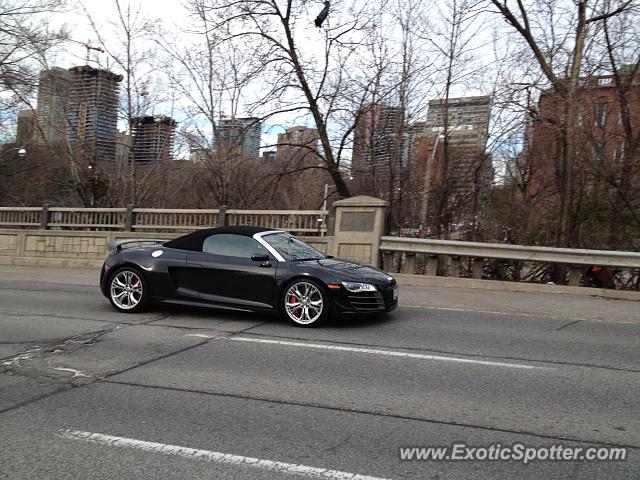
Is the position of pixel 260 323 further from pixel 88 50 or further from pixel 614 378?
pixel 88 50

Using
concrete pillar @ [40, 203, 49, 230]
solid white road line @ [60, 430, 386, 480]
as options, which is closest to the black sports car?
solid white road line @ [60, 430, 386, 480]

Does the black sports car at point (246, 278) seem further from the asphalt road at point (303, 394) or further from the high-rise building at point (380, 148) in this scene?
the high-rise building at point (380, 148)

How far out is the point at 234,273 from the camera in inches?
308

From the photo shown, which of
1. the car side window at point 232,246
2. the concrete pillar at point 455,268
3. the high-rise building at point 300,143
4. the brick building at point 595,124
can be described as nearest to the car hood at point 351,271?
the car side window at point 232,246

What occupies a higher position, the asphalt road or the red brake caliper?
the red brake caliper

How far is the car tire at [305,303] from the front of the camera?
7.37m

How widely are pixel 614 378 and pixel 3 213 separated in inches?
831

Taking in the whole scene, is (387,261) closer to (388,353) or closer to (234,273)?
(234,273)

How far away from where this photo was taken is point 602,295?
1120cm

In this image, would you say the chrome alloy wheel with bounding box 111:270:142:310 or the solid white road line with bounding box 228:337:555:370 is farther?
the chrome alloy wheel with bounding box 111:270:142:310

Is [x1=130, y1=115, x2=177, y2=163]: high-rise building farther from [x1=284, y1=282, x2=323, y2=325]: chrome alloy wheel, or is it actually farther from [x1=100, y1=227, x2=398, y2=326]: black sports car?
[x1=284, y1=282, x2=323, y2=325]: chrome alloy wheel

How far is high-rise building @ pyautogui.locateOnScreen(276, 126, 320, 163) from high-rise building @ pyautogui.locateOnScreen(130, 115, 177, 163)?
25.7 ft

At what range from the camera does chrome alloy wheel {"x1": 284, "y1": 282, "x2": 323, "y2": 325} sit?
742 centimetres

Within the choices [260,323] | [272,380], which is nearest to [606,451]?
[272,380]
